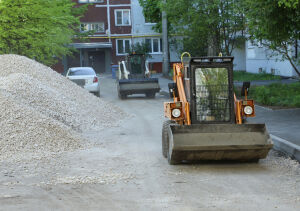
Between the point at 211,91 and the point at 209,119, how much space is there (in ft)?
1.69

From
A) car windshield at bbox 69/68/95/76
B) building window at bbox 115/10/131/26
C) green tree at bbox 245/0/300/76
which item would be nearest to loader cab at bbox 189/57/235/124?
green tree at bbox 245/0/300/76

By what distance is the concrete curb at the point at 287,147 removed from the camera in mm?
10449

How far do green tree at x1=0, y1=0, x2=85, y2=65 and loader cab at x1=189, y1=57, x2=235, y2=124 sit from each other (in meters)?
17.5

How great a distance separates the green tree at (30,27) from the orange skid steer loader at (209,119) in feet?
54.7

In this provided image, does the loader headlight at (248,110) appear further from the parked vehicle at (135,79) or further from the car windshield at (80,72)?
the car windshield at (80,72)

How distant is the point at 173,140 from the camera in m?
9.40

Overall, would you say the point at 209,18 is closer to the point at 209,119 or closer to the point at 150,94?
the point at 150,94

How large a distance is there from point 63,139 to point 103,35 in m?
46.6

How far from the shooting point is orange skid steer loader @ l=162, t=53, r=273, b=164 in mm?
Result: 9422

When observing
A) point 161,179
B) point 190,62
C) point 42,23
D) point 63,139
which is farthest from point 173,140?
point 42,23

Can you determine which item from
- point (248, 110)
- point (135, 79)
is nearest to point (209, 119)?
point (248, 110)

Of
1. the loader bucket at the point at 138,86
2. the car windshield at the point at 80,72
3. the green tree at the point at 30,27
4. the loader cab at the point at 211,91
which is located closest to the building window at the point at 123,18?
the green tree at the point at 30,27

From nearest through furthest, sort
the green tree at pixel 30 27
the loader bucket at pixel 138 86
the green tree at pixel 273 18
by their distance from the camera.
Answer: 1. the green tree at pixel 273 18
2. the loader bucket at pixel 138 86
3. the green tree at pixel 30 27

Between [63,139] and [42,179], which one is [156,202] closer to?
[42,179]
